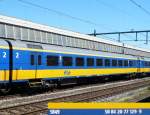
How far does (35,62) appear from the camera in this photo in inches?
827

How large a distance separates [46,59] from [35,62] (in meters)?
1.45

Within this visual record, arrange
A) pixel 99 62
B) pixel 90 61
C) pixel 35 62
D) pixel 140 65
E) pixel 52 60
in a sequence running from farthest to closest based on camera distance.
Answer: pixel 140 65, pixel 99 62, pixel 90 61, pixel 52 60, pixel 35 62

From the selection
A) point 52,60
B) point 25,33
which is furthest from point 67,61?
point 25,33

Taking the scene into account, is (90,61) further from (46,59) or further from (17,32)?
(46,59)

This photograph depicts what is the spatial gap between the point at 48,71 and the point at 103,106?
1874 cm

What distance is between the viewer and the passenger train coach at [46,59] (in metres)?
18.8

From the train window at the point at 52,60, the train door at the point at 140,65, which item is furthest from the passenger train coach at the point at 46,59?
the train door at the point at 140,65

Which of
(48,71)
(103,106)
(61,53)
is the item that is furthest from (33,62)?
(103,106)

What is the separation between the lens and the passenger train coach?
1881 cm

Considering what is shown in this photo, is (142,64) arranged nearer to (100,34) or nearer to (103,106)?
(100,34)

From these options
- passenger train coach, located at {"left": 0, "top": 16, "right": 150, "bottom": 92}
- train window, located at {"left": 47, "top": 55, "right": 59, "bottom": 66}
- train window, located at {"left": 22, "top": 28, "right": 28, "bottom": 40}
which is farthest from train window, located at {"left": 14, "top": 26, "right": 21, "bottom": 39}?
train window, located at {"left": 47, "top": 55, "right": 59, "bottom": 66}

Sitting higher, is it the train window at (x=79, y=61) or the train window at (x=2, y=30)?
the train window at (x=2, y=30)

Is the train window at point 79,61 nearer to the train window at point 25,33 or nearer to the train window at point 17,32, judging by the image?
the train window at point 25,33

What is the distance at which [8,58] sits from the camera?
18422 mm
